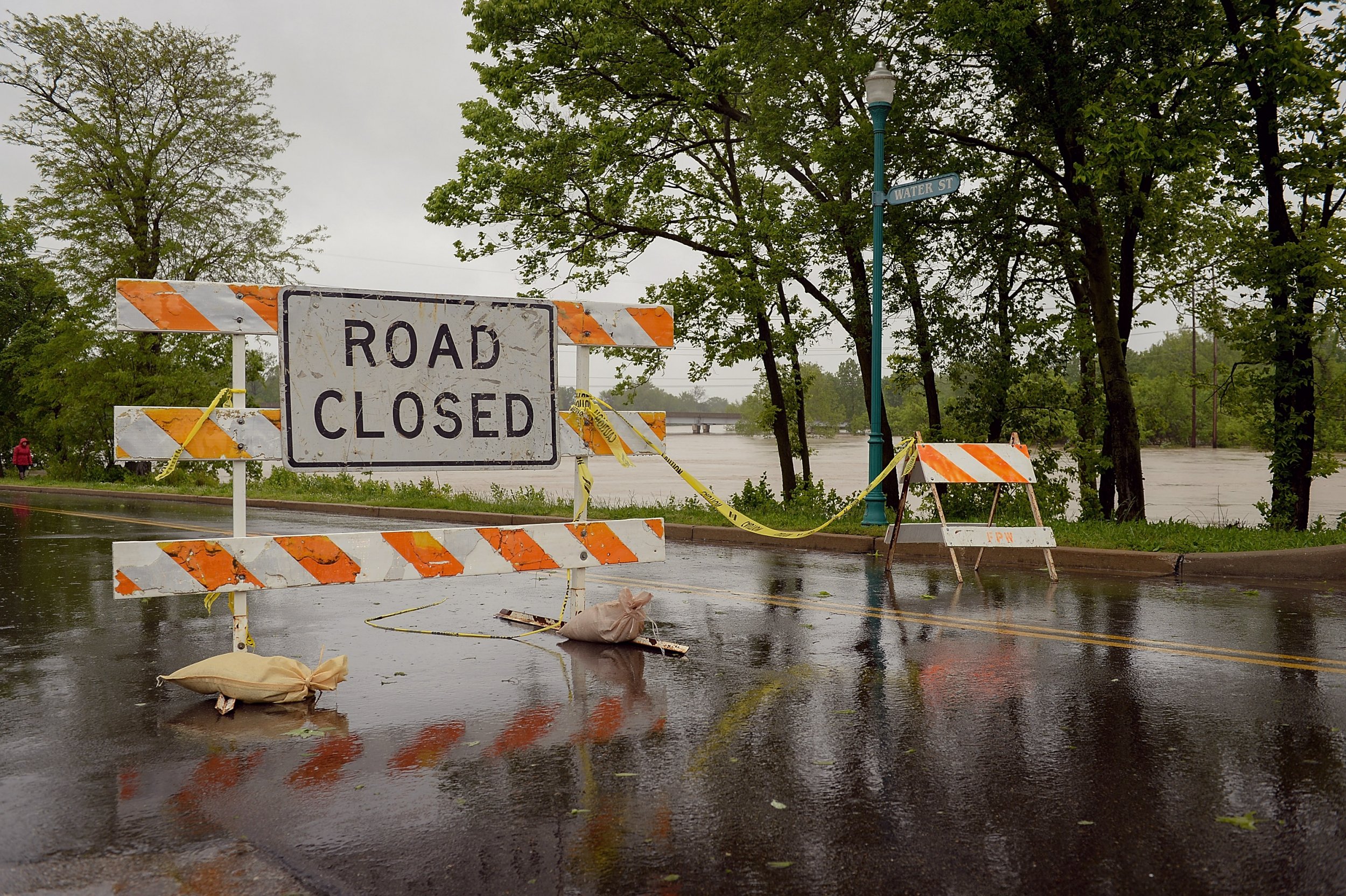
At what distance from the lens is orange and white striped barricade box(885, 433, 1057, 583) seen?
9523 mm

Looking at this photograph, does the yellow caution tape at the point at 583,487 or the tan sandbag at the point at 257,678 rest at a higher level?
the yellow caution tape at the point at 583,487

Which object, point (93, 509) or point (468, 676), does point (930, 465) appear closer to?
point (468, 676)

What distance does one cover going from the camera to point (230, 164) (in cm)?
3547

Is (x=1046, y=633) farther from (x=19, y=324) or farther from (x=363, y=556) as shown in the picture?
(x=19, y=324)

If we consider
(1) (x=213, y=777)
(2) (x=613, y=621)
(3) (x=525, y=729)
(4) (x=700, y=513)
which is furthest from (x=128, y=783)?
(4) (x=700, y=513)

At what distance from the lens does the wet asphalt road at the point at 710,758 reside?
3.29 meters

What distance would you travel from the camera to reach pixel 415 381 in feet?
20.0

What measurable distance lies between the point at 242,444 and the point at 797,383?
56.6 feet

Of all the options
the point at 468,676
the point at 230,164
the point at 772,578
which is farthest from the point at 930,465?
the point at 230,164

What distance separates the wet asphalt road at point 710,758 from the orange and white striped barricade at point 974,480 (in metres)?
1.62

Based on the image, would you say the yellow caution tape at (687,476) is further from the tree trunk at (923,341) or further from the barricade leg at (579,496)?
the tree trunk at (923,341)

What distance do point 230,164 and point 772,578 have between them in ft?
106

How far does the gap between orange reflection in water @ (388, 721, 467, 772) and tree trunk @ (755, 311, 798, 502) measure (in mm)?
15355

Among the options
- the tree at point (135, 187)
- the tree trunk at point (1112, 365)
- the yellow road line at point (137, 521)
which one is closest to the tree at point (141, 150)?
the tree at point (135, 187)
